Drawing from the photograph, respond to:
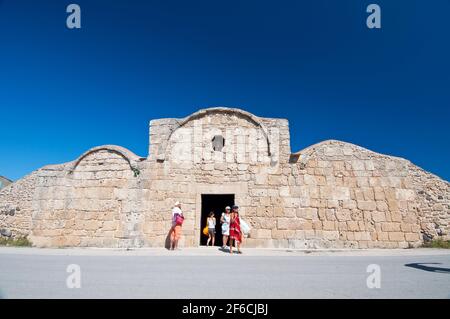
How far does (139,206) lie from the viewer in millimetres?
9773

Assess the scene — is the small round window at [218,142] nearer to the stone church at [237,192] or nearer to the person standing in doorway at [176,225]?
the stone church at [237,192]

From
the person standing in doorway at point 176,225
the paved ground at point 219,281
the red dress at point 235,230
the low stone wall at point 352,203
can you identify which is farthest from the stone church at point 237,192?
the paved ground at point 219,281

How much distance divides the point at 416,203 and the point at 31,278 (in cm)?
1175

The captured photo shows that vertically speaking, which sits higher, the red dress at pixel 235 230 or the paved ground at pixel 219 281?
the red dress at pixel 235 230

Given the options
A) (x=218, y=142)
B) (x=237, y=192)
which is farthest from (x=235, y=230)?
(x=218, y=142)

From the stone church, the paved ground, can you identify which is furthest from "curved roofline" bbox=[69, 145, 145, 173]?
the paved ground

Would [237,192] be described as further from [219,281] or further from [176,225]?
[219,281]

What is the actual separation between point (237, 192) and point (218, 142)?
208 centimetres

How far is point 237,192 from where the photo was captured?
989cm

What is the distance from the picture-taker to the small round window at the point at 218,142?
10.4 meters

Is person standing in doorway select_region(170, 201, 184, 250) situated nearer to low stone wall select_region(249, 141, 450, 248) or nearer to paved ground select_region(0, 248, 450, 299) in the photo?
low stone wall select_region(249, 141, 450, 248)

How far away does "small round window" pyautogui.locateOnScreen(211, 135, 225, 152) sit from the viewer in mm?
10377

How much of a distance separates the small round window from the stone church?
0.13 feet

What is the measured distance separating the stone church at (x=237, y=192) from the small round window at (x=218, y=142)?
39mm
